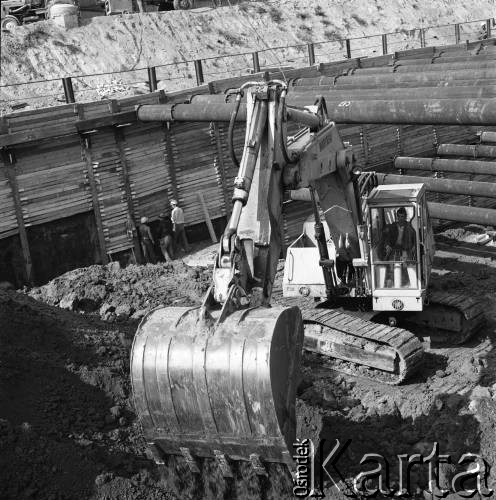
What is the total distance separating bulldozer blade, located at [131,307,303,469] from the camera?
8078 millimetres

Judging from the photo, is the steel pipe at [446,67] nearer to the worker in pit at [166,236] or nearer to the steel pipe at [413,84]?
the steel pipe at [413,84]

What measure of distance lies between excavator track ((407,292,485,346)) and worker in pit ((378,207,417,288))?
3.72ft

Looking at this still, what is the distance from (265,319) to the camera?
8297 mm

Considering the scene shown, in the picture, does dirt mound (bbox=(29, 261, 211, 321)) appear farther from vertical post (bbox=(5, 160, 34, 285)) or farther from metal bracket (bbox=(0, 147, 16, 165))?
metal bracket (bbox=(0, 147, 16, 165))

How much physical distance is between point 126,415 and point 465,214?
8.37m

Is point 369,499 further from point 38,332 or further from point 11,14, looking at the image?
point 11,14

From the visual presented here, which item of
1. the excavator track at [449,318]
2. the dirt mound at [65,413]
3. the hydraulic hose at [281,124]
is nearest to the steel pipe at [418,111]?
the excavator track at [449,318]

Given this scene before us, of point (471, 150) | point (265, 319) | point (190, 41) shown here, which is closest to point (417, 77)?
point (471, 150)

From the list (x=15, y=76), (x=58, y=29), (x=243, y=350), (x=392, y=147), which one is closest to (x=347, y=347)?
(x=243, y=350)

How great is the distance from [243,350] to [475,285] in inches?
377

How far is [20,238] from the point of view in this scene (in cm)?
1808

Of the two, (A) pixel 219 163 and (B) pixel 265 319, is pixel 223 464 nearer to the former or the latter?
(B) pixel 265 319

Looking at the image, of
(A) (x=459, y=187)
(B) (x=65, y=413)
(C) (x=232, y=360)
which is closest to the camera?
(C) (x=232, y=360)

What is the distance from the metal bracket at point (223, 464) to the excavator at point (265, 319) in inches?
0.6
